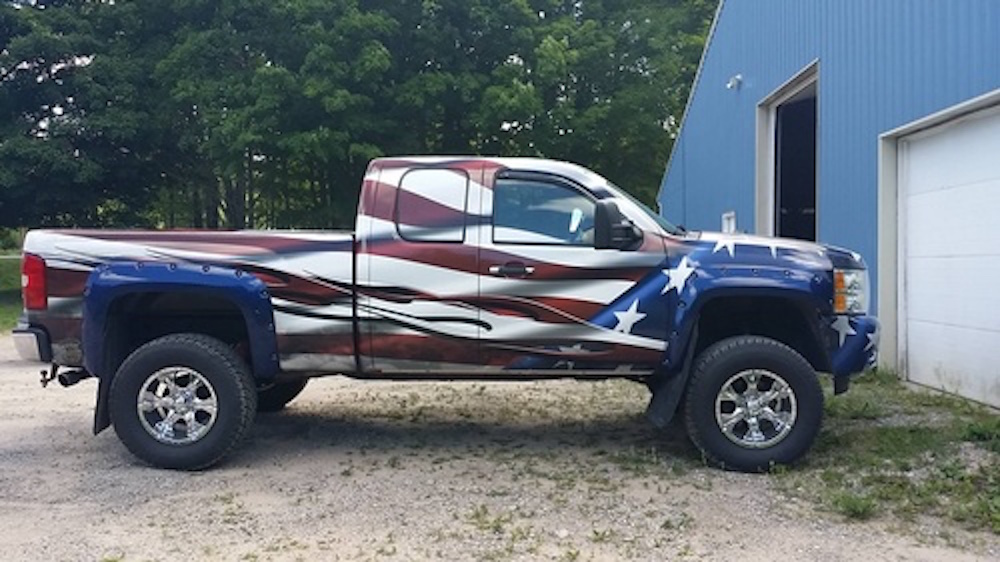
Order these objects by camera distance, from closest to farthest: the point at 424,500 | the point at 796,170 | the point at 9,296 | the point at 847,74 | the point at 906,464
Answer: the point at 424,500 < the point at 906,464 < the point at 847,74 < the point at 796,170 < the point at 9,296

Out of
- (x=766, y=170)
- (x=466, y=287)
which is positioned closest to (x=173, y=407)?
(x=466, y=287)

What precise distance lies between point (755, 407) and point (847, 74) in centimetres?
570

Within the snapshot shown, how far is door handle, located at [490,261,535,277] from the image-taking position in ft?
19.5

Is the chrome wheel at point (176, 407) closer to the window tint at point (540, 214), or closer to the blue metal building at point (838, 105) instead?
the window tint at point (540, 214)

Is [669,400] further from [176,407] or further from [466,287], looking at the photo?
[176,407]

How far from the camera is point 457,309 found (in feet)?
19.6

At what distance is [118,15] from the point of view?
83.8ft

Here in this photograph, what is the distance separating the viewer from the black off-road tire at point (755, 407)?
581 centimetres

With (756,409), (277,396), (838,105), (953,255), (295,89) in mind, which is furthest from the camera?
(295,89)

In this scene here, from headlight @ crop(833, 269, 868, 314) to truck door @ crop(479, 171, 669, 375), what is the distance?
1168mm

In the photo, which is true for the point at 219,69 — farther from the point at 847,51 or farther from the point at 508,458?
the point at 508,458

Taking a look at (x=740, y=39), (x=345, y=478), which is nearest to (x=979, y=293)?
(x=345, y=478)

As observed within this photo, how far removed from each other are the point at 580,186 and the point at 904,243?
458cm

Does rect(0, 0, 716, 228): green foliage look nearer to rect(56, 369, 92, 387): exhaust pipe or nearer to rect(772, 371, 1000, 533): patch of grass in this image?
rect(56, 369, 92, 387): exhaust pipe
